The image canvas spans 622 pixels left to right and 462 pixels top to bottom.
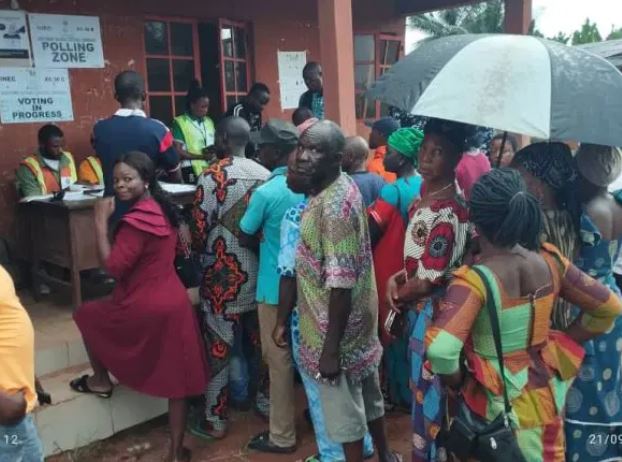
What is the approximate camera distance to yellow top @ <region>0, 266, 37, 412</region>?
2014 mm

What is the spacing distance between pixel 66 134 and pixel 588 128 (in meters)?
4.78

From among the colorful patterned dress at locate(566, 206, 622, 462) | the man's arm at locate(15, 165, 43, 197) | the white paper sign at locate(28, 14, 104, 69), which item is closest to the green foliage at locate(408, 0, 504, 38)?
the white paper sign at locate(28, 14, 104, 69)

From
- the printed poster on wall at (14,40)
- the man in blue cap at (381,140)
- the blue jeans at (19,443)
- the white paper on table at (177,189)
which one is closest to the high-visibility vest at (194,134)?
the printed poster on wall at (14,40)

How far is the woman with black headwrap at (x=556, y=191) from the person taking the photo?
2535 mm

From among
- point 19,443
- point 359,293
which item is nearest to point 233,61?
point 359,293

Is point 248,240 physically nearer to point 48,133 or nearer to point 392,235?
point 392,235

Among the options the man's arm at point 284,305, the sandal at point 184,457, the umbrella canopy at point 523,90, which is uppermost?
the umbrella canopy at point 523,90

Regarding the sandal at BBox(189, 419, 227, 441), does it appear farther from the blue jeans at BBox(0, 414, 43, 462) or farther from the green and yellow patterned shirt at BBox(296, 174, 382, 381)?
the blue jeans at BBox(0, 414, 43, 462)

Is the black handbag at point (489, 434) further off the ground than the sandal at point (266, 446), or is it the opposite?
the black handbag at point (489, 434)

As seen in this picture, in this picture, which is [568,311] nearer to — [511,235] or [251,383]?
[511,235]

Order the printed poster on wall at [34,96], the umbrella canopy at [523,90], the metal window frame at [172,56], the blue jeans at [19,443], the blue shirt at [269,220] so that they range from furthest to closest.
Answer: the metal window frame at [172,56] < the printed poster on wall at [34,96] < the blue shirt at [269,220] < the umbrella canopy at [523,90] < the blue jeans at [19,443]

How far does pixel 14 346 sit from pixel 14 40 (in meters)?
4.12

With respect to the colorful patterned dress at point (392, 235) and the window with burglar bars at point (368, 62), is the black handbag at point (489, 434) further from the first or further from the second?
the window with burglar bars at point (368, 62)

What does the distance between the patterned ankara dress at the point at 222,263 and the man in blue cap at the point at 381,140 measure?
1.29 meters
